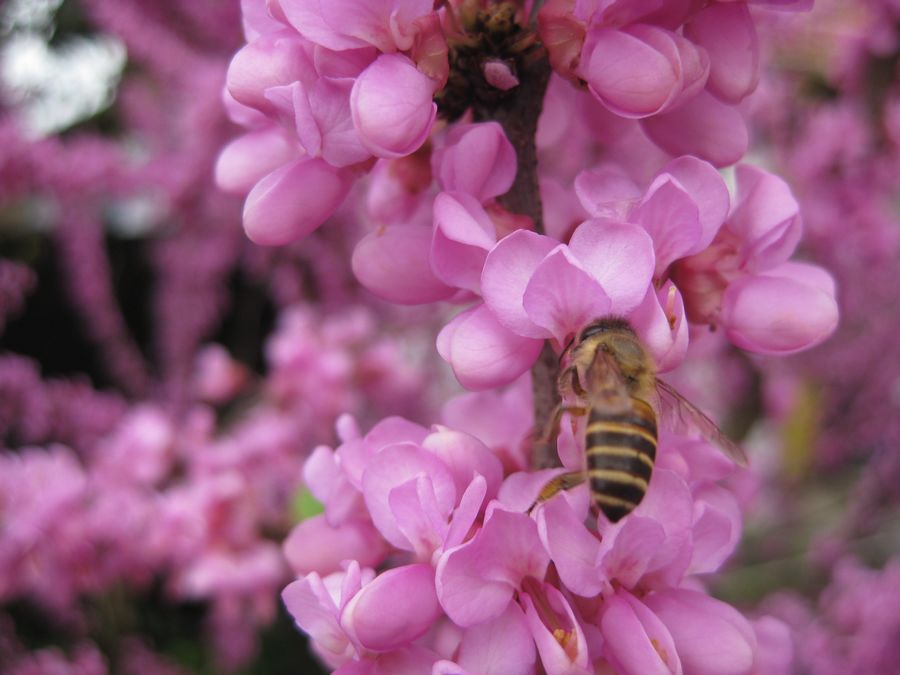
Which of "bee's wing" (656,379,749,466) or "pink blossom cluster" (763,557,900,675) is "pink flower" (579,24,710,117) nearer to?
"bee's wing" (656,379,749,466)

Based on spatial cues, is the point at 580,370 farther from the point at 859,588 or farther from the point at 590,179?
the point at 859,588

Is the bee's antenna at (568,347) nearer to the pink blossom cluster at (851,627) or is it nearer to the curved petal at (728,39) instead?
the curved petal at (728,39)

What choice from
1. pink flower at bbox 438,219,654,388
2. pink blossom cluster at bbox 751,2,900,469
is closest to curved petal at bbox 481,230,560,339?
pink flower at bbox 438,219,654,388

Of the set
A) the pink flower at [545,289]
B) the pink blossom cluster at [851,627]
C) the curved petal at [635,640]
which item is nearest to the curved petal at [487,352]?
the pink flower at [545,289]

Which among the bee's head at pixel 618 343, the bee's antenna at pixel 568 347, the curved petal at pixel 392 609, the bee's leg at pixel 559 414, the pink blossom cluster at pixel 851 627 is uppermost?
the bee's head at pixel 618 343

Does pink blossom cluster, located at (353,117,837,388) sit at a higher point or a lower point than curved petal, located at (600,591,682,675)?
higher

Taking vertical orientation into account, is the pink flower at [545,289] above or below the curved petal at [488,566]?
above
